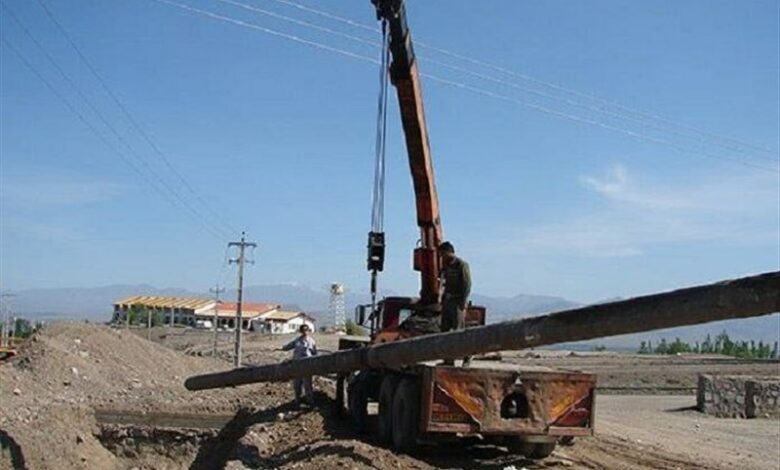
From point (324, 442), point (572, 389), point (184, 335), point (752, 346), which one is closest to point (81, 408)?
point (324, 442)

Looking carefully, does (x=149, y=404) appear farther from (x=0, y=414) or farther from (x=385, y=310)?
(x=385, y=310)

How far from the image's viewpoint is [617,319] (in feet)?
23.6

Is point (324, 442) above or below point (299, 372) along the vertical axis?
below

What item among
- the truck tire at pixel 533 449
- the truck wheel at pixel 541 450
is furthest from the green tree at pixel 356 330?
the truck wheel at pixel 541 450

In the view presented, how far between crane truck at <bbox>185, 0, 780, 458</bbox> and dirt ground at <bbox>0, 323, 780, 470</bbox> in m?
0.57

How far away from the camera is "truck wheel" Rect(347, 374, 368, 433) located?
55.0 feet

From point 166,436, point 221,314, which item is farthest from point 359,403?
point 221,314

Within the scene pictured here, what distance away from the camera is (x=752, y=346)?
76562 mm

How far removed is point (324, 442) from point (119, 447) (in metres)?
6.01

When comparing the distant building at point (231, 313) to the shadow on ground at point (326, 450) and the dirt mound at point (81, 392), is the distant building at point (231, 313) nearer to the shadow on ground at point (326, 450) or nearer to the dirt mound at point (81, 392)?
the dirt mound at point (81, 392)

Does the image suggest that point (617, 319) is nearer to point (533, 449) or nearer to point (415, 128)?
point (533, 449)

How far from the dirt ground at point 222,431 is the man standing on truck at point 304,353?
287mm

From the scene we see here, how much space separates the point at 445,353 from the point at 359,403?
7.27 m

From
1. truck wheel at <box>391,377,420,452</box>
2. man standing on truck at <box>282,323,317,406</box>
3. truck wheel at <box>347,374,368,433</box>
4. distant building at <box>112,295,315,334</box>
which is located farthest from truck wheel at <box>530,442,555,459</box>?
distant building at <box>112,295,315,334</box>
